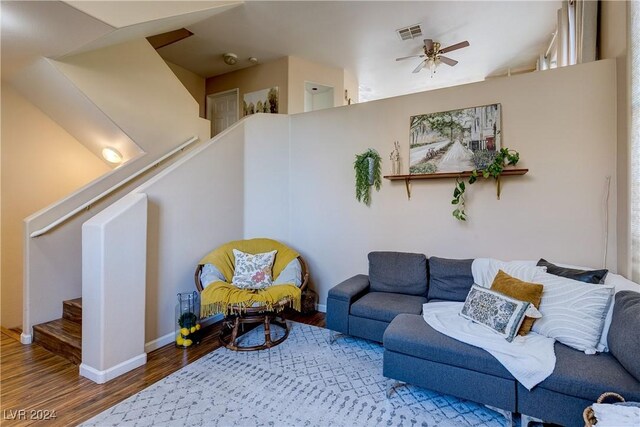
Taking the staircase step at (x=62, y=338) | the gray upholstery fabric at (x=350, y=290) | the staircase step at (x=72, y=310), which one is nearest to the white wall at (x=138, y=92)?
the staircase step at (x=72, y=310)

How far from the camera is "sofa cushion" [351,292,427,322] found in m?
2.55

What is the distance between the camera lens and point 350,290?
2.82 meters

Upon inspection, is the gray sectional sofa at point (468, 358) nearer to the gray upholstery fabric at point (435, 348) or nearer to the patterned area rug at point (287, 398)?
the gray upholstery fabric at point (435, 348)

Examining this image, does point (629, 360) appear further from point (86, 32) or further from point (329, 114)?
point (86, 32)

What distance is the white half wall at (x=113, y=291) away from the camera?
7.30 ft

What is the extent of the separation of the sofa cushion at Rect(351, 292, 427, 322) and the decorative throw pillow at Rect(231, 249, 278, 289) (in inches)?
40.3

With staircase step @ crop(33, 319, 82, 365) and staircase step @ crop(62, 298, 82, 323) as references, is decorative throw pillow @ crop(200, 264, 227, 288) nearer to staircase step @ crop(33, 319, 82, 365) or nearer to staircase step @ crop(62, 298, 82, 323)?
staircase step @ crop(33, 319, 82, 365)

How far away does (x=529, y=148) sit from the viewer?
269cm

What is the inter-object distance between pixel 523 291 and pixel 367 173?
1917 millimetres

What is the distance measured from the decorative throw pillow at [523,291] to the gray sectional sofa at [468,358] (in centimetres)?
20

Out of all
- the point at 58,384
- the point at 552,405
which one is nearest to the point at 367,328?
the point at 552,405

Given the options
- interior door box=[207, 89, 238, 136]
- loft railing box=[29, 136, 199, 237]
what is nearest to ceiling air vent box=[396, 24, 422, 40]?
interior door box=[207, 89, 238, 136]

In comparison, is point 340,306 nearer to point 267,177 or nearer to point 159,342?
point 159,342

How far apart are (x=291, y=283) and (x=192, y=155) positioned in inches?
68.1
